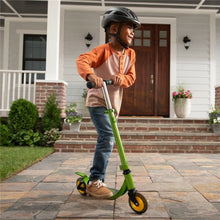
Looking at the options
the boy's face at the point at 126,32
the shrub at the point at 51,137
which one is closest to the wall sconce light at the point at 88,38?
the shrub at the point at 51,137

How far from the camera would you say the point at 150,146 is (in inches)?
200

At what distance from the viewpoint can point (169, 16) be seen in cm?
788

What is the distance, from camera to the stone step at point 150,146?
5.06 meters

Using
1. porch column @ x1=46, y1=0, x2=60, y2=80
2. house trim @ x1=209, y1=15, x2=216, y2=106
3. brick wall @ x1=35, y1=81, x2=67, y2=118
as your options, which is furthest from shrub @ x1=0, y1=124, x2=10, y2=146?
house trim @ x1=209, y1=15, x2=216, y2=106

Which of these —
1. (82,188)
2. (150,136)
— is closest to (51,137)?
(150,136)

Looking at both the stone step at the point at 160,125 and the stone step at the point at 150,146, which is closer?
the stone step at the point at 150,146

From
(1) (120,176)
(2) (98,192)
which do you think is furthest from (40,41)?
(2) (98,192)

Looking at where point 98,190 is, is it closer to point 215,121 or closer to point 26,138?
point 26,138

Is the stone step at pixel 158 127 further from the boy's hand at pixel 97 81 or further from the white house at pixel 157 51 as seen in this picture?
the boy's hand at pixel 97 81

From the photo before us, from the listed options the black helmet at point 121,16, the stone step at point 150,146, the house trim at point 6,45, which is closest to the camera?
the black helmet at point 121,16

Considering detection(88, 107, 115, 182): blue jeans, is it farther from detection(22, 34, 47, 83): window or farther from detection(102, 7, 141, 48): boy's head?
detection(22, 34, 47, 83): window

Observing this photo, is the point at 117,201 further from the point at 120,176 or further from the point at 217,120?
the point at 217,120

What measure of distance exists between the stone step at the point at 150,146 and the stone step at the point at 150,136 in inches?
12.1

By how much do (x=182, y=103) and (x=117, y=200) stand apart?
18.1 feet
